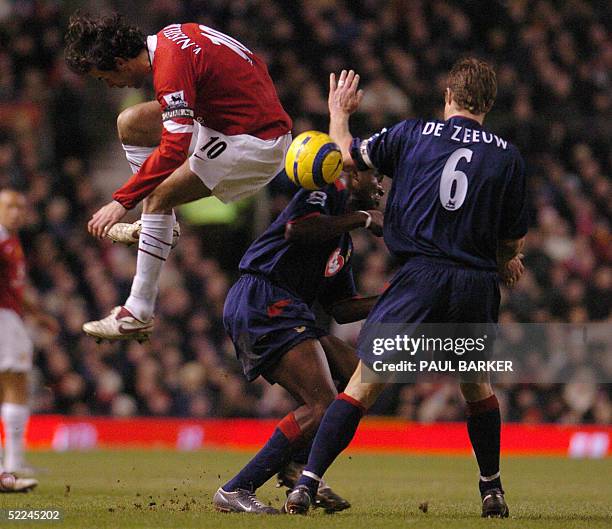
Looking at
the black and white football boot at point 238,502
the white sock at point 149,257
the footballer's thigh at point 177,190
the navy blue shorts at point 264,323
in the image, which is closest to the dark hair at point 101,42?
the footballer's thigh at point 177,190

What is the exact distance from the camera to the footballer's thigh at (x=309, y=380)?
690cm

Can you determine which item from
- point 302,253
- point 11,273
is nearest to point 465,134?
point 302,253

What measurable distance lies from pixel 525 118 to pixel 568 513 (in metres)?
10.2

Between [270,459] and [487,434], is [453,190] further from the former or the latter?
[270,459]

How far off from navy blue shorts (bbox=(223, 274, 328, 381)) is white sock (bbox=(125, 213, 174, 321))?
47 cm

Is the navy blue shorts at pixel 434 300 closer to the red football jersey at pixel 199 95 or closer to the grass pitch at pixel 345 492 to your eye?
the grass pitch at pixel 345 492

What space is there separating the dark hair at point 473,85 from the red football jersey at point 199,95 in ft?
3.70

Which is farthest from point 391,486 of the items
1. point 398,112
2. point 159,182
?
point 398,112

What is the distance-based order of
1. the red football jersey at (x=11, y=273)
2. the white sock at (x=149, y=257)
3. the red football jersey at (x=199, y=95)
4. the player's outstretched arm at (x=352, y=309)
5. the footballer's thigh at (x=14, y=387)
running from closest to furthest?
1. the red football jersey at (x=199, y=95)
2. the white sock at (x=149, y=257)
3. the player's outstretched arm at (x=352, y=309)
4. the red football jersey at (x=11, y=273)
5. the footballer's thigh at (x=14, y=387)

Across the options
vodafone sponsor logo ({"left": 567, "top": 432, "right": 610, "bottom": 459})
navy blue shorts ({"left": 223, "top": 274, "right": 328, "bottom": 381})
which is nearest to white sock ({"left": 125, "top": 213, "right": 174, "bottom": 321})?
navy blue shorts ({"left": 223, "top": 274, "right": 328, "bottom": 381})

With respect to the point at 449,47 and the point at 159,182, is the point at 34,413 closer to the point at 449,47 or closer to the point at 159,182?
the point at 449,47

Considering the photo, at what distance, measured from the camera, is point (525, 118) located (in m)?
16.7

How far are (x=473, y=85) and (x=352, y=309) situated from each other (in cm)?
168

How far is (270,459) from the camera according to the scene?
6883mm
